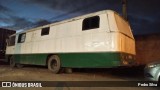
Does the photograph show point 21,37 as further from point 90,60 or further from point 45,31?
point 90,60

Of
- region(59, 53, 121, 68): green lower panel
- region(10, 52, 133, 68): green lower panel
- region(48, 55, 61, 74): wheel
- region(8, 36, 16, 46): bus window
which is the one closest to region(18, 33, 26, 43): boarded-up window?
region(8, 36, 16, 46): bus window

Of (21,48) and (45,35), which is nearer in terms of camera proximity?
(45,35)

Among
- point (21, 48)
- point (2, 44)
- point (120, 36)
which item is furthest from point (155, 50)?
point (2, 44)

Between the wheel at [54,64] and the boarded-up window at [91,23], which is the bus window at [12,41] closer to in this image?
the wheel at [54,64]

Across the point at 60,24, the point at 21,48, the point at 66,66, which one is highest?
the point at 60,24

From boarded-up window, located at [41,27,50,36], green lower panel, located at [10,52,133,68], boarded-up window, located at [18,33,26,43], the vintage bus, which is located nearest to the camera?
green lower panel, located at [10,52,133,68]

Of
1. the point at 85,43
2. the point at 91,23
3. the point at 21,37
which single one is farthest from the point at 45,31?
the point at 91,23

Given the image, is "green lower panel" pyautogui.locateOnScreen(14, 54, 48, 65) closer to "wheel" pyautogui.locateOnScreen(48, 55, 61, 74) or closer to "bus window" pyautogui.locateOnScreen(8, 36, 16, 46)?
"wheel" pyautogui.locateOnScreen(48, 55, 61, 74)

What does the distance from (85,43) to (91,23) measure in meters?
0.97

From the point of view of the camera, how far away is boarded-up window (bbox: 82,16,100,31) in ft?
35.7

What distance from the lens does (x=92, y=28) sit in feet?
36.1

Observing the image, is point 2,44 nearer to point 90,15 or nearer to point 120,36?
point 90,15

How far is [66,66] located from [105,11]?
3505 millimetres

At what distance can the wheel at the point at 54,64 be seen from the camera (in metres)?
12.7
